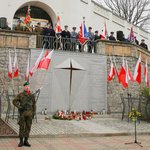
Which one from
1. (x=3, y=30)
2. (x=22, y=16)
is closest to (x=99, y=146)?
(x=3, y=30)

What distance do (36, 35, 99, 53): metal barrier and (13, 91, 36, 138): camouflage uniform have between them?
8.34 m

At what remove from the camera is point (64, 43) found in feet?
55.7

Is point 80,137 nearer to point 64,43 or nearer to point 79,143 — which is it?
point 79,143

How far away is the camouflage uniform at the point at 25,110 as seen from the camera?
8.39 m

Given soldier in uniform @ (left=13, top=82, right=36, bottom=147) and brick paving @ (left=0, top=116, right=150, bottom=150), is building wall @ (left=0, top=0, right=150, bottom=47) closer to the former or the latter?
brick paving @ (left=0, top=116, right=150, bottom=150)

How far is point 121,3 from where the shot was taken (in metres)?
40.3

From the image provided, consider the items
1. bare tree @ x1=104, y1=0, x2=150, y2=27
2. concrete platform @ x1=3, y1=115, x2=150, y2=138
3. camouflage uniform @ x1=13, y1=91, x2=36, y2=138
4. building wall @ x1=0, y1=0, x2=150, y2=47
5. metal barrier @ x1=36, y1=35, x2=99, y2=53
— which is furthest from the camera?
bare tree @ x1=104, y1=0, x2=150, y2=27

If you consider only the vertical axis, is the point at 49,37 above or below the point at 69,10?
below

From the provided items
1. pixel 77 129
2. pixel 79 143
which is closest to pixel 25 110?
pixel 79 143

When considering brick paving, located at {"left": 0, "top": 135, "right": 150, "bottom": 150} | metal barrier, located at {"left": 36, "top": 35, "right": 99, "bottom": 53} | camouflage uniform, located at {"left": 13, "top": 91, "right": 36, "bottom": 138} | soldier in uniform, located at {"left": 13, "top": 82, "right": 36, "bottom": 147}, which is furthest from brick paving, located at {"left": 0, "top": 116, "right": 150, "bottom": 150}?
metal barrier, located at {"left": 36, "top": 35, "right": 99, "bottom": 53}

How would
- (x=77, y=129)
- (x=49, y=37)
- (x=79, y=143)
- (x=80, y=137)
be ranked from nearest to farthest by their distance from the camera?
1. (x=79, y=143)
2. (x=80, y=137)
3. (x=77, y=129)
4. (x=49, y=37)

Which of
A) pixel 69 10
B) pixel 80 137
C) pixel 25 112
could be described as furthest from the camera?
pixel 69 10

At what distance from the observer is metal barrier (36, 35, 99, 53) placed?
16.6 meters

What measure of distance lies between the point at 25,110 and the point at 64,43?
9007mm
